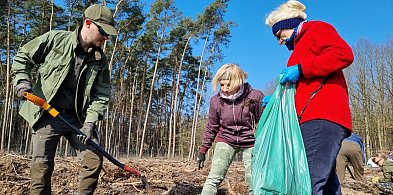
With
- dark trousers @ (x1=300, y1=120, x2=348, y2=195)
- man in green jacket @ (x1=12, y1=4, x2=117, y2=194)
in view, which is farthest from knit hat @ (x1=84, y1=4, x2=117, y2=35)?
dark trousers @ (x1=300, y1=120, x2=348, y2=195)

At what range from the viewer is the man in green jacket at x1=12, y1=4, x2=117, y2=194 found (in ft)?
10.1

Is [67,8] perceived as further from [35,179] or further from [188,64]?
[35,179]

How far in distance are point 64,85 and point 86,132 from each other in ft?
1.78

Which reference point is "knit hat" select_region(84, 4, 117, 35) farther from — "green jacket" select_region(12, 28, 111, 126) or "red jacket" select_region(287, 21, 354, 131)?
"red jacket" select_region(287, 21, 354, 131)

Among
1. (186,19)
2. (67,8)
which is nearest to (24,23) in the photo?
(67,8)

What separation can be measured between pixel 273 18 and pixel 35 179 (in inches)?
98.8

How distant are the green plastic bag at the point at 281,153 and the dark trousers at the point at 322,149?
0.05 m

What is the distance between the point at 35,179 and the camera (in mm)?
2996

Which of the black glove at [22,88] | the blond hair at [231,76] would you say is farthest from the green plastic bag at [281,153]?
the black glove at [22,88]

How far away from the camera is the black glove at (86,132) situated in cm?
306

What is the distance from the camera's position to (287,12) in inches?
93.2

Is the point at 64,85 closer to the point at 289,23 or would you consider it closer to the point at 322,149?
the point at 289,23

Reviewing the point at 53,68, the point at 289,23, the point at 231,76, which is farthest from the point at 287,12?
the point at 53,68

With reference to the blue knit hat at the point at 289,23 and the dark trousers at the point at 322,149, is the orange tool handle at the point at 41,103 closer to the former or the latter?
the blue knit hat at the point at 289,23
